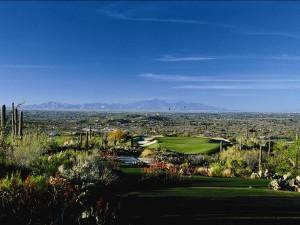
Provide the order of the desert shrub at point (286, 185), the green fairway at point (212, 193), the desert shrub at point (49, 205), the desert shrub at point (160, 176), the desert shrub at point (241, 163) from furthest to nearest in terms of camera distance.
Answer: the desert shrub at point (241, 163) → the desert shrub at point (160, 176) → the desert shrub at point (286, 185) → the green fairway at point (212, 193) → the desert shrub at point (49, 205)

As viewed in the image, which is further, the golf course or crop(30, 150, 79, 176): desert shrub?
crop(30, 150, 79, 176): desert shrub

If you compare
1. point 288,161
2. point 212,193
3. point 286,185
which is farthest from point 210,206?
point 288,161

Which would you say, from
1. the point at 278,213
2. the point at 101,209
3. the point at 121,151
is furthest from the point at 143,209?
the point at 121,151

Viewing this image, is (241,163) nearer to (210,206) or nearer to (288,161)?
(288,161)

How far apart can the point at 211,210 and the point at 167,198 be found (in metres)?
1.67

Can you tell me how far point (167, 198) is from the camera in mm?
13508

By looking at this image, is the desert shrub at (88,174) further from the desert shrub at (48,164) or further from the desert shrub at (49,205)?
the desert shrub at (49,205)

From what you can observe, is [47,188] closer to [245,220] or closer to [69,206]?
[69,206]

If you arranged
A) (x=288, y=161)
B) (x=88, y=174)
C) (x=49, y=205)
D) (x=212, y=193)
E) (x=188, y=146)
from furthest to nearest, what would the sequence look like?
(x=188, y=146)
(x=288, y=161)
(x=88, y=174)
(x=212, y=193)
(x=49, y=205)

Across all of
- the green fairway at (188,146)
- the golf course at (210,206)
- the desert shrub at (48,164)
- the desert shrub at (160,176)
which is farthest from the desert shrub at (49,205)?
the green fairway at (188,146)

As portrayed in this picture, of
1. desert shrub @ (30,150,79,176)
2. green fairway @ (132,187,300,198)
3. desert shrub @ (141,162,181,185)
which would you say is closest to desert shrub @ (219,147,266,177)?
desert shrub @ (141,162,181,185)

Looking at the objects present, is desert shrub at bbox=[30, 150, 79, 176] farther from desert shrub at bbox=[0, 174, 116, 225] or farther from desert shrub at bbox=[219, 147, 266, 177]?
desert shrub at bbox=[219, 147, 266, 177]

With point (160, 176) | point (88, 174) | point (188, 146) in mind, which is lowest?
point (188, 146)

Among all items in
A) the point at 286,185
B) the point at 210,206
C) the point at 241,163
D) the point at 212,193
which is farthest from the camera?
the point at 241,163
